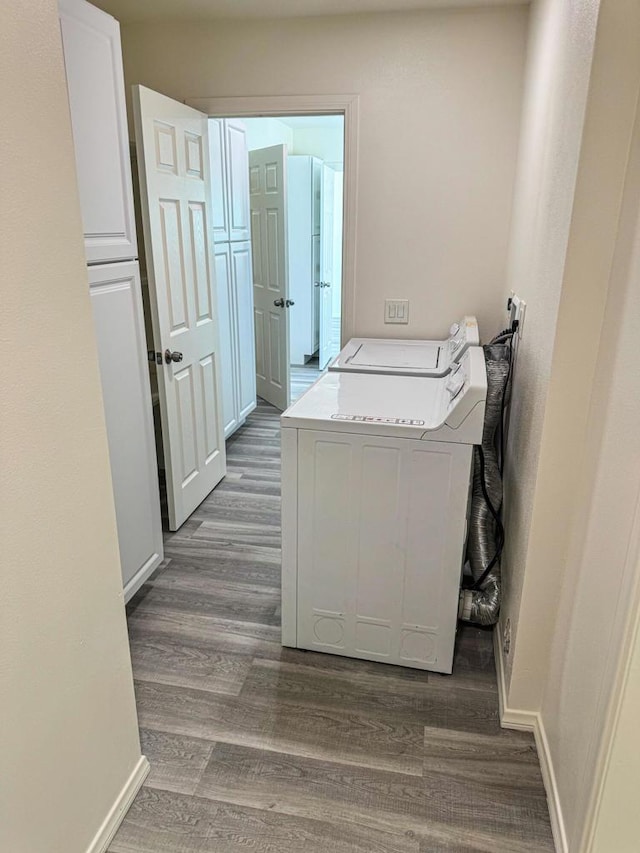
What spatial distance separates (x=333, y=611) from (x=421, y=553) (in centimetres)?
39

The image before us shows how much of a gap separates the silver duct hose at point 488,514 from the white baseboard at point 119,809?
1.13 m

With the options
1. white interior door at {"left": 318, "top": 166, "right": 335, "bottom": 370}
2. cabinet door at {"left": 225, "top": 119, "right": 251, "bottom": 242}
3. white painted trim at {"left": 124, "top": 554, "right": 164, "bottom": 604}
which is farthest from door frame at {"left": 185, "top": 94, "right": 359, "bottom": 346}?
white interior door at {"left": 318, "top": 166, "right": 335, "bottom": 370}

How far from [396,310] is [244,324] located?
60.3 inches

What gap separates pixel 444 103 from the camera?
2773 mm

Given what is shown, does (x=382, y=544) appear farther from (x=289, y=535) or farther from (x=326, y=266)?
(x=326, y=266)

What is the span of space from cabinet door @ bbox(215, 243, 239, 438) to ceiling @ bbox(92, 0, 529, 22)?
1265mm

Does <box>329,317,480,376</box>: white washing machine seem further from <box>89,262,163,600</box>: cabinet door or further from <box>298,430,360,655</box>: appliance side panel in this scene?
<box>89,262,163,600</box>: cabinet door

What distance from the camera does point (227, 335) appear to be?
3.99m

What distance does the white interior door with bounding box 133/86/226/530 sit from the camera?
254cm

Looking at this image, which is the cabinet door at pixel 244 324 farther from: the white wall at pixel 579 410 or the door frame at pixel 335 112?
the white wall at pixel 579 410

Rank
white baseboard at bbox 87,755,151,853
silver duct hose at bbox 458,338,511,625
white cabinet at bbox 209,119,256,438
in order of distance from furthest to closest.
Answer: white cabinet at bbox 209,119,256,438 < silver duct hose at bbox 458,338,511,625 < white baseboard at bbox 87,755,151,853

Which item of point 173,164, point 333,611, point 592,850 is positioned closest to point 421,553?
point 333,611

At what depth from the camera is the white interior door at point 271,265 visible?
4.43 m

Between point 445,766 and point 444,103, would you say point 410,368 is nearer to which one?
point 444,103
